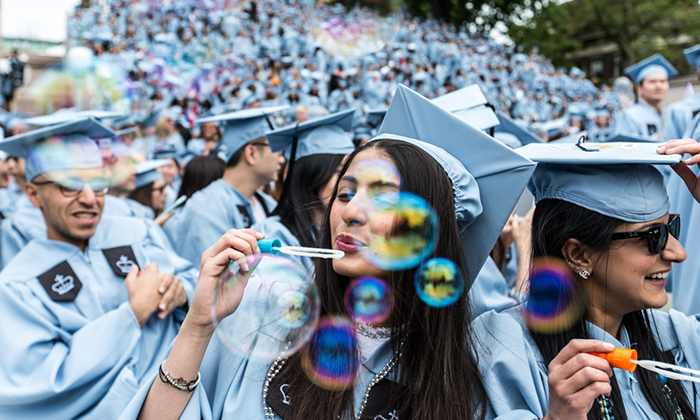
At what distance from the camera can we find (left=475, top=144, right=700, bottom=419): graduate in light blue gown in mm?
1801

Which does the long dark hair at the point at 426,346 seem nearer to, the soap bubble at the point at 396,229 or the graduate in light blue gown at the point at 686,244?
the soap bubble at the point at 396,229

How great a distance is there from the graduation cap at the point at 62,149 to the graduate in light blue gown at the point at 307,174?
0.98 metres

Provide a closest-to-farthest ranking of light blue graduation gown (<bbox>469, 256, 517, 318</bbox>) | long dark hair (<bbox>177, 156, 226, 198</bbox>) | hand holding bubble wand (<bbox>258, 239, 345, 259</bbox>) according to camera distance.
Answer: hand holding bubble wand (<bbox>258, 239, 345, 259</bbox>) < light blue graduation gown (<bbox>469, 256, 517, 318</bbox>) < long dark hair (<bbox>177, 156, 226, 198</bbox>)

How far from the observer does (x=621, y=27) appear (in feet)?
104

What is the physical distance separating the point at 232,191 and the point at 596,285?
9.87 feet

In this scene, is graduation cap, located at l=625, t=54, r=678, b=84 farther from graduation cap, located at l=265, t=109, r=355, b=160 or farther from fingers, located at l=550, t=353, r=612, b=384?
fingers, located at l=550, t=353, r=612, b=384

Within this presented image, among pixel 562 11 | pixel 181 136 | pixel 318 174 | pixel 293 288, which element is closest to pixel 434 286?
pixel 293 288

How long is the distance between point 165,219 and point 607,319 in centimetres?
370

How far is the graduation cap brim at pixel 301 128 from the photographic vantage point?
3727 mm

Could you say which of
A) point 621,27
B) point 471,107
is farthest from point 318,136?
point 621,27

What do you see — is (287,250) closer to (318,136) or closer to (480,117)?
(480,117)

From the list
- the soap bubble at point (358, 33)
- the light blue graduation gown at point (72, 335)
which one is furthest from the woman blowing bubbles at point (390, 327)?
the soap bubble at point (358, 33)

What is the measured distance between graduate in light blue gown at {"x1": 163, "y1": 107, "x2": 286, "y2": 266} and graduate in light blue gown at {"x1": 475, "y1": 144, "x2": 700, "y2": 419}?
8.45ft

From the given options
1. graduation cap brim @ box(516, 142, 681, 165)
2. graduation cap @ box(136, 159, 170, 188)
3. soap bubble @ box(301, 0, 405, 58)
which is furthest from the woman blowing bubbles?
soap bubble @ box(301, 0, 405, 58)
